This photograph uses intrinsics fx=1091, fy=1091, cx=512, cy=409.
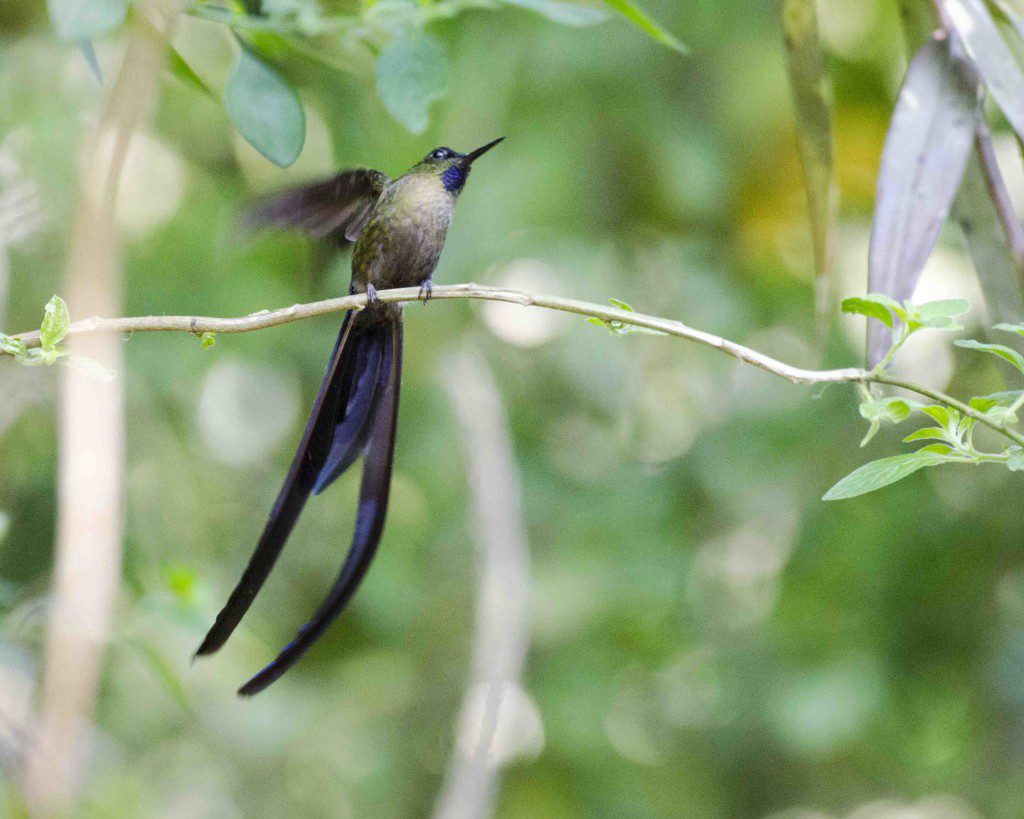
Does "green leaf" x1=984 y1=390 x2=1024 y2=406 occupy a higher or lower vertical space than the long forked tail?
lower

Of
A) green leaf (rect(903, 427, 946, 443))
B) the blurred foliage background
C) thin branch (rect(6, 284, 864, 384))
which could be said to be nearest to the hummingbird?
thin branch (rect(6, 284, 864, 384))

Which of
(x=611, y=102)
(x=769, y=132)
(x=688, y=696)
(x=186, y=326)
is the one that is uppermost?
(x=611, y=102)

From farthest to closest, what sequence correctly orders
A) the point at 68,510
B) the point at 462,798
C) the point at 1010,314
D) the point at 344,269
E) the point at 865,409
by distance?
the point at 344,269
the point at 462,798
the point at 1010,314
the point at 865,409
the point at 68,510

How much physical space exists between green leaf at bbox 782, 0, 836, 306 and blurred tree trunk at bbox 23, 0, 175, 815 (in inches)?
36.6

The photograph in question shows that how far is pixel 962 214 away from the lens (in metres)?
1.53

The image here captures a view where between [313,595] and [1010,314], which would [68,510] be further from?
[313,595]

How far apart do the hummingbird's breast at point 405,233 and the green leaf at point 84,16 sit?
0.79 m

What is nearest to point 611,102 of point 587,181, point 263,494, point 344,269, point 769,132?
point 587,181

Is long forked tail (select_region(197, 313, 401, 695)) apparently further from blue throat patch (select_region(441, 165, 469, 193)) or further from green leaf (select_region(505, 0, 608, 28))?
green leaf (select_region(505, 0, 608, 28))

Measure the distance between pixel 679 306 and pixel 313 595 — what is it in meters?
1.62

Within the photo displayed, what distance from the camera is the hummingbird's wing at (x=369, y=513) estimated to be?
1288 millimetres

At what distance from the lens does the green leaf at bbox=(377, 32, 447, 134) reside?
1463mm

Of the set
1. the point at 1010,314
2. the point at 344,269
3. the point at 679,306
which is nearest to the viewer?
the point at 1010,314

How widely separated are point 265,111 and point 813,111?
78 centimetres
